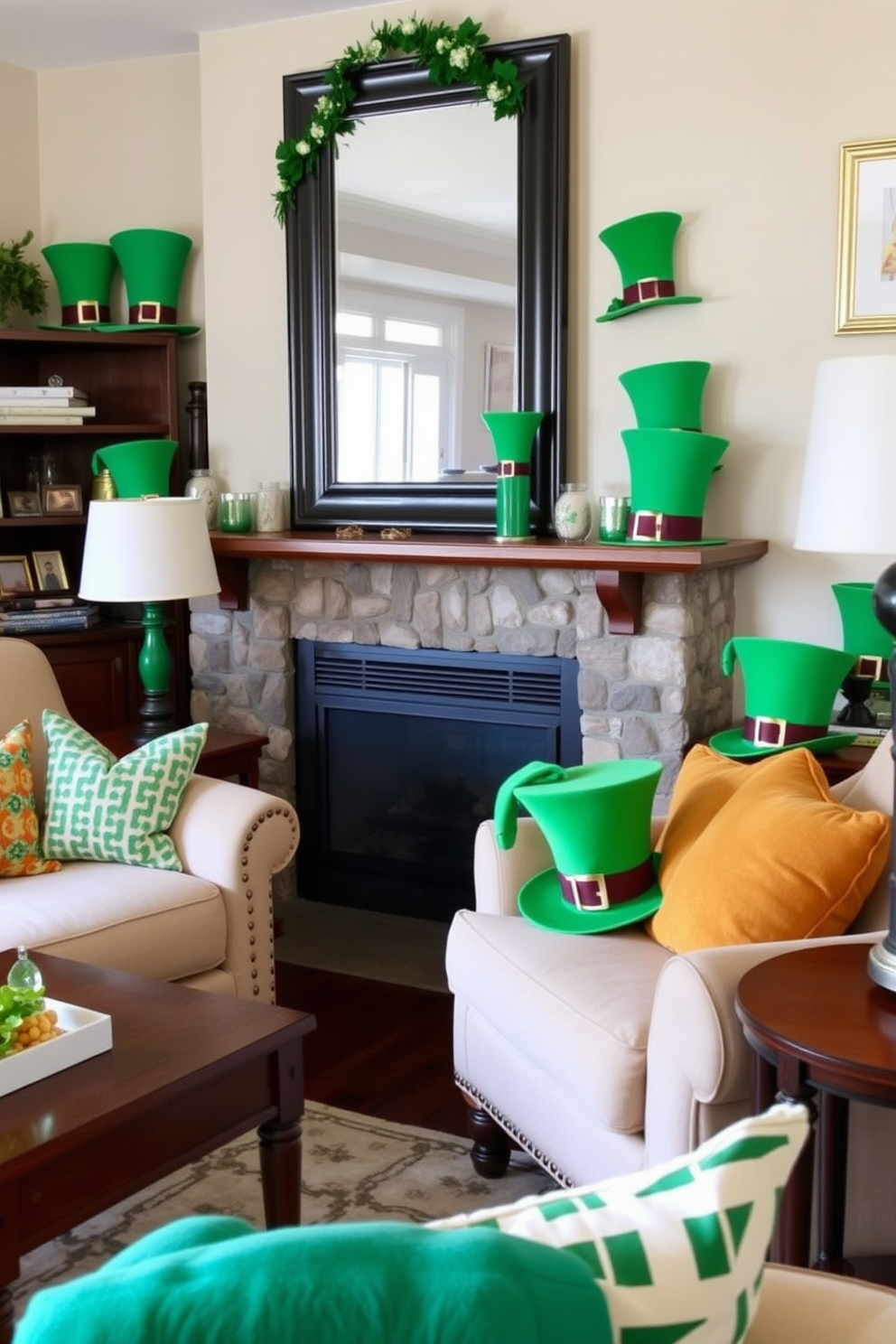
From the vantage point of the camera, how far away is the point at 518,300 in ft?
12.5

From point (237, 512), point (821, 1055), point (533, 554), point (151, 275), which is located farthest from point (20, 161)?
point (821, 1055)

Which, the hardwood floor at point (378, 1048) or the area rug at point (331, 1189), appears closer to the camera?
the area rug at point (331, 1189)

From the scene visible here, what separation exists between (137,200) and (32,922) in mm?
2861

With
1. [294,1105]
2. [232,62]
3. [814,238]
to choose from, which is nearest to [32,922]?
[294,1105]

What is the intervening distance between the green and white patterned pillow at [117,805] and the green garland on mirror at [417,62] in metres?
1.89

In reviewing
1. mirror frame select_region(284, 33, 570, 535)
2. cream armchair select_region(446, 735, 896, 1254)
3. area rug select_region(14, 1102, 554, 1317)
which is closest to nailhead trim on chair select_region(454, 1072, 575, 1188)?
cream armchair select_region(446, 735, 896, 1254)

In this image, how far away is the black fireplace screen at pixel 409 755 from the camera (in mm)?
3938

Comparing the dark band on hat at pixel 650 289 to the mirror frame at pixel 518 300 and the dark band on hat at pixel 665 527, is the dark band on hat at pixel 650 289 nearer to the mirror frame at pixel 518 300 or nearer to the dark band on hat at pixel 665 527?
the mirror frame at pixel 518 300

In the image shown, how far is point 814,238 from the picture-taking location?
3469mm

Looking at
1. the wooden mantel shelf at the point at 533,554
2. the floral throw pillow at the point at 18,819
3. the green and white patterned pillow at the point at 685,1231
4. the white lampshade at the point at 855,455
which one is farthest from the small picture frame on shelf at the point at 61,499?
the green and white patterned pillow at the point at 685,1231

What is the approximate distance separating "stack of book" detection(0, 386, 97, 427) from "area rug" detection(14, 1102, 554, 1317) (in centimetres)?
247

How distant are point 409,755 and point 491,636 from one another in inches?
20.4

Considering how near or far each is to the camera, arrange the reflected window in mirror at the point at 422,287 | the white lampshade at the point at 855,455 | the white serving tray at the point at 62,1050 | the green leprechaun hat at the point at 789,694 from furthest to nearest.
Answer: the reflected window in mirror at the point at 422,287, the green leprechaun hat at the point at 789,694, the white lampshade at the point at 855,455, the white serving tray at the point at 62,1050

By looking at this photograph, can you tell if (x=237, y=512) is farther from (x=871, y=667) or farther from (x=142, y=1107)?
(x=142, y=1107)
